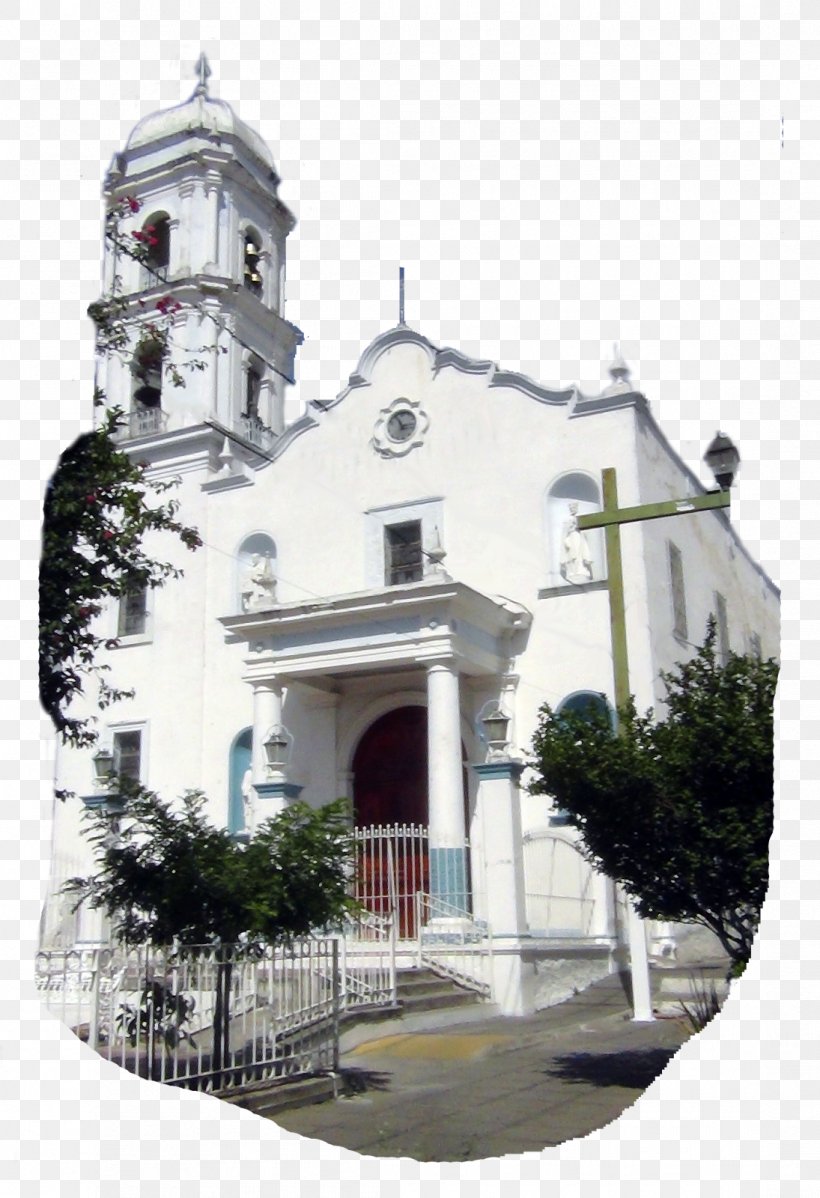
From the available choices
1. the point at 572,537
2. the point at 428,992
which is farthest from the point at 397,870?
the point at 572,537

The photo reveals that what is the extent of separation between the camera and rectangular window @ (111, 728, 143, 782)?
17.9 feet

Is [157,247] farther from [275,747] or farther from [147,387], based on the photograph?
[275,747]

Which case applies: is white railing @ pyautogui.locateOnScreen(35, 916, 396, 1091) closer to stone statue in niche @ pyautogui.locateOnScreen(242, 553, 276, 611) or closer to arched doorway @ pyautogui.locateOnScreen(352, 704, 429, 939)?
stone statue in niche @ pyautogui.locateOnScreen(242, 553, 276, 611)

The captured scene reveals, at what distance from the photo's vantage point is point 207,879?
5.11 meters

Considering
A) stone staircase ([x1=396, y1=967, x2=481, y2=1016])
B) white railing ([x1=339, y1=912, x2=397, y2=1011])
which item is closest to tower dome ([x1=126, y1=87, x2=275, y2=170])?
white railing ([x1=339, y1=912, x2=397, y2=1011])

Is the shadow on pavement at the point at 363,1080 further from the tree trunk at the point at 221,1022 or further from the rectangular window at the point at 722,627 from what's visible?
the rectangular window at the point at 722,627

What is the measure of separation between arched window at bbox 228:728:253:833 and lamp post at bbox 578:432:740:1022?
303 centimetres

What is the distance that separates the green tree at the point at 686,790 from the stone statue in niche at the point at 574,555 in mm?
4479

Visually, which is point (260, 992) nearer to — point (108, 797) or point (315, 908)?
point (315, 908)

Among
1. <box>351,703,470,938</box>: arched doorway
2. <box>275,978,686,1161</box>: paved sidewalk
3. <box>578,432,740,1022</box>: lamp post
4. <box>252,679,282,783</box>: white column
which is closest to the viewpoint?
<box>275,978,686,1161</box>: paved sidewalk

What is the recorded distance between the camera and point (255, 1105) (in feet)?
14.0

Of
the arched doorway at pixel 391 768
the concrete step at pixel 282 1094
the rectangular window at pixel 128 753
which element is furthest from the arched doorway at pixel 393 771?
the concrete step at pixel 282 1094

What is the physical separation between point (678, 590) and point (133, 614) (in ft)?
9.47

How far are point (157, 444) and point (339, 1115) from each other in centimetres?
338
